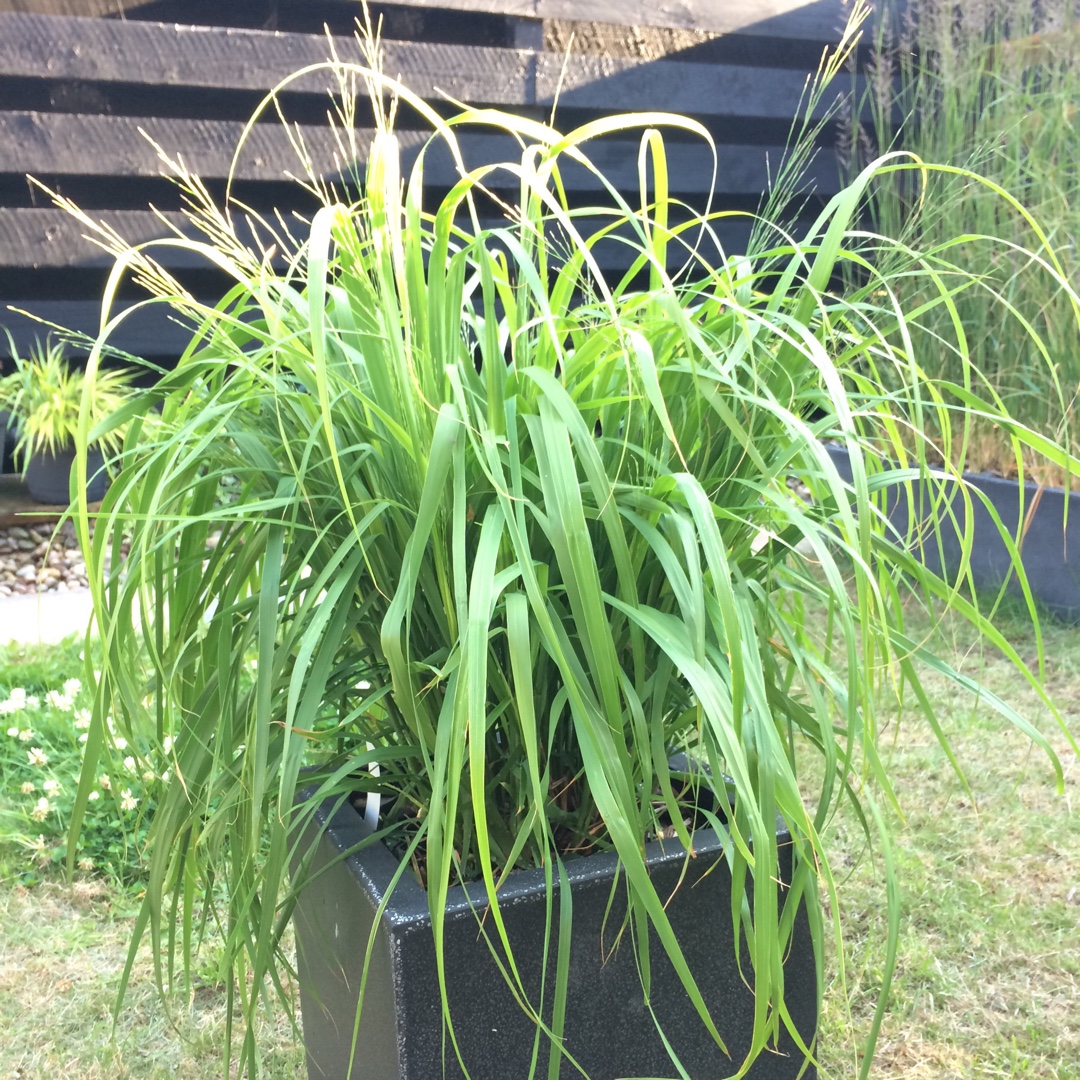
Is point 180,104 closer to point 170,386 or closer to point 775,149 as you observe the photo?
point 775,149

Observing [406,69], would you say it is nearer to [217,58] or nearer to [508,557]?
[217,58]

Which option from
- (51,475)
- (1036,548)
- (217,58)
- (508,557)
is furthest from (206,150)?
(508,557)

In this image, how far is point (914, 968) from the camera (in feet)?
3.82

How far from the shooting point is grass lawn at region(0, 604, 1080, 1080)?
3.41 ft

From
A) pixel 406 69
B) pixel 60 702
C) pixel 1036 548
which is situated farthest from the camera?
pixel 406 69

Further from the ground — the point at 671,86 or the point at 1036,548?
the point at 671,86

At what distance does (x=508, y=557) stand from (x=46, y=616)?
2067 millimetres

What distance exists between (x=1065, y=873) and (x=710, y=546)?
104cm

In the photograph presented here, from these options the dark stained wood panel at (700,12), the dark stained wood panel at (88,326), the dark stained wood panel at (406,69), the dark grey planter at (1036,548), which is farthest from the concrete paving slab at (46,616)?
the dark stained wood panel at (700,12)

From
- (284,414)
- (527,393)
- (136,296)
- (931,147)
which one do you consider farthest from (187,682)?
(136,296)

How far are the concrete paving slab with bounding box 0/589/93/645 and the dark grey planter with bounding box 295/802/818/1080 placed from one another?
5.19 ft

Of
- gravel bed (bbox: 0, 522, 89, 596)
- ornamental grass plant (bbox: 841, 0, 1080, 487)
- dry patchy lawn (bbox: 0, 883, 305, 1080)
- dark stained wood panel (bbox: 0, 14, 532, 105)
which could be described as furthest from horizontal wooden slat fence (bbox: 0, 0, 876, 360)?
dry patchy lawn (bbox: 0, 883, 305, 1080)

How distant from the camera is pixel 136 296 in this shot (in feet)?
11.1

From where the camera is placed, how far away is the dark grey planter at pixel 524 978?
686mm
